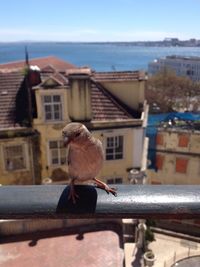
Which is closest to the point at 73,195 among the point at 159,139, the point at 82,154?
the point at 82,154

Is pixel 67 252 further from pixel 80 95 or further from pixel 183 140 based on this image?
pixel 183 140

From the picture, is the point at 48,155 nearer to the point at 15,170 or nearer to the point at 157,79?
the point at 15,170

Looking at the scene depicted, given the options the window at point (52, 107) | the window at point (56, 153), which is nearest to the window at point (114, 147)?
the window at point (56, 153)

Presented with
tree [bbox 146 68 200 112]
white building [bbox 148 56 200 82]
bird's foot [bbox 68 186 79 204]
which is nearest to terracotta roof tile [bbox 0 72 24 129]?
bird's foot [bbox 68 186 79 204]

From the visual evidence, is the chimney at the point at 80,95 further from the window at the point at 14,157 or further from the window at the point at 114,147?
the window at the point at 14,157

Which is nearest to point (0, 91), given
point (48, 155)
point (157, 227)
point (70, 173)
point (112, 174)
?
point (48, 155)

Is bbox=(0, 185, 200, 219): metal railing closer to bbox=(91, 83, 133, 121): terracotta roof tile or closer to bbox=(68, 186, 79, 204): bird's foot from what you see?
bbox=(68, 186, 79, 204): bird's foot
